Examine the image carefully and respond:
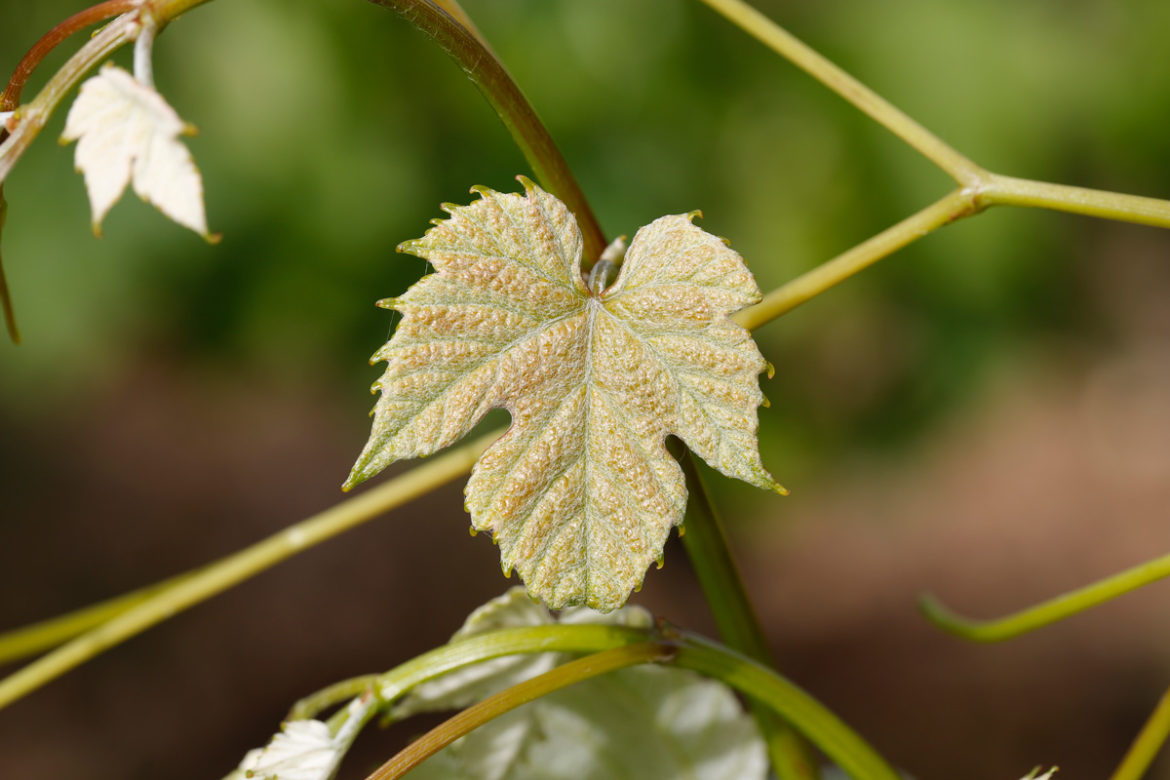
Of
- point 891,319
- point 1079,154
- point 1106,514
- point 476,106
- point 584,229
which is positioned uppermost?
point 476,106

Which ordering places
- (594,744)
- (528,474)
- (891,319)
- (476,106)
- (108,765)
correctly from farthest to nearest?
1. (891,319)
2. (108,765)
3. (476,106)
4. (594,744)
5. (528,474)

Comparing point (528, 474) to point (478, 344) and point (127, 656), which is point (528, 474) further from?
point (127, 656)

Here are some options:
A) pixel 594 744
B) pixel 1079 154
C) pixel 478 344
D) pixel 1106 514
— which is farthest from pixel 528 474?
pixel 1106 514

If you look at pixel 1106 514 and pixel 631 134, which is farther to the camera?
pixel 1106 514

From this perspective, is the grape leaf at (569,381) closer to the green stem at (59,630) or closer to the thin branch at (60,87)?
the thin branch at (60,87)

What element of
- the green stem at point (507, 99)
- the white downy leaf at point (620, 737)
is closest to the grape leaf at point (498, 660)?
the white downy leaf at point (620, 737)

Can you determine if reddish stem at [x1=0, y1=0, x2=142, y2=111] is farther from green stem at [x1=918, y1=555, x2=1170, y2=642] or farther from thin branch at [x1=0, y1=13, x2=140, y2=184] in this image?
green stem at [x1=918, y1=555, x2=1170, y2=642]

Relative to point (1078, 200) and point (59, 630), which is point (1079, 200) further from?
point (59, 630)
